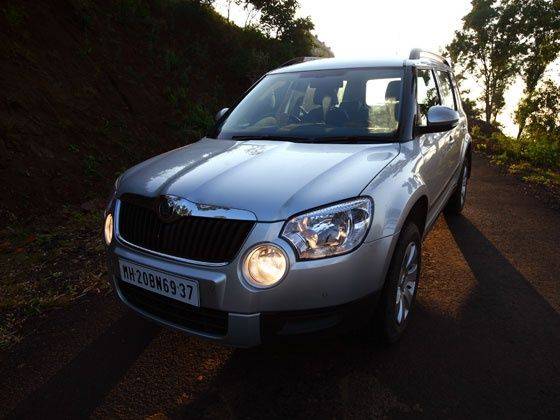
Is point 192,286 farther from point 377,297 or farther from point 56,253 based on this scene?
point 56,253

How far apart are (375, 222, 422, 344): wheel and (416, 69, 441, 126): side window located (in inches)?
39.1

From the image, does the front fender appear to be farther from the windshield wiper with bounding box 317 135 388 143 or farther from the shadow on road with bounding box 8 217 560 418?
the shadow on road with bounding box 8 217 560 418

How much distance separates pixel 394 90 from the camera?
3072 millimetres

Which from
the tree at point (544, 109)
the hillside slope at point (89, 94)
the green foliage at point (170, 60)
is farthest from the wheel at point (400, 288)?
the tree at point (544, 109)

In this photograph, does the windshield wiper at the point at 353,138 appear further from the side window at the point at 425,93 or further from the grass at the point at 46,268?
the grass at the point at 46,268

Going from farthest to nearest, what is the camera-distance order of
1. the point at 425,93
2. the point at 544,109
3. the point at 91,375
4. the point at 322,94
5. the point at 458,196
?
the point at 544,109
the point at 458,196
the point at 425,93
the point at 322,94
the point at 91,375

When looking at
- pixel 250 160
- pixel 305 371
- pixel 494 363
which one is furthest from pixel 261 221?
pixel 494 363

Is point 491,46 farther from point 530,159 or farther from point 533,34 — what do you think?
point 530,159

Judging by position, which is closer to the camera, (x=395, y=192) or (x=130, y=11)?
(x=395, y=192)

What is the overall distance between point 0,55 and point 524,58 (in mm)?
32194

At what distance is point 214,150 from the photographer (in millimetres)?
2805

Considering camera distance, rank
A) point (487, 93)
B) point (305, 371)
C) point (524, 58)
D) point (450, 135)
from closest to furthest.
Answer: point (305, 371) → point (450, 135) → point (524, 58) → point (487, 93)

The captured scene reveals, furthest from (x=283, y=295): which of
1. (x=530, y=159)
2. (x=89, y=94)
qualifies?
(x=530, y=159)

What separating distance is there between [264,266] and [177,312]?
60 centimetres
